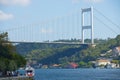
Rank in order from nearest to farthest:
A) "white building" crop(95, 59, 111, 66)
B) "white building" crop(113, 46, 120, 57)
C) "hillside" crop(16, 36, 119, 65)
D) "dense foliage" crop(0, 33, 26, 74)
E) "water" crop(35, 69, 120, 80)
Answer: "dense foliage" crop(0, 33, 26, 74) < "water" crop(35, 69, 120, 80) < "hillside" crop(16, 36, 119, 65) < "white building" crop(95, 59, 111, 66) < "white building" crop(113, 46, 120, 57)

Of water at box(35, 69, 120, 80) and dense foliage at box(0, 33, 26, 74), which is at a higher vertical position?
dense foliage at box(0, 33, 26, 74)

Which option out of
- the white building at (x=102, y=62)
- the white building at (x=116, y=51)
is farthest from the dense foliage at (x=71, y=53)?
the white building at (x=102, y=62)

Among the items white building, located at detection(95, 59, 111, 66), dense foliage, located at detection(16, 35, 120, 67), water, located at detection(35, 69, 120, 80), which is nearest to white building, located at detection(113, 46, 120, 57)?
dense foliage, located at detection(16, 35, 120, 67)

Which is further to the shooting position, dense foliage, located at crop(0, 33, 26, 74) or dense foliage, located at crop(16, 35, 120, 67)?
dense foliage, located at crop(16, 35, 120, 67)

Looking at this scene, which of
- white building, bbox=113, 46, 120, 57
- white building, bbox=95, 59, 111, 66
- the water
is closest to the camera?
the water

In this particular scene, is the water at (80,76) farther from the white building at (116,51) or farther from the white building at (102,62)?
the white building at (116,51)

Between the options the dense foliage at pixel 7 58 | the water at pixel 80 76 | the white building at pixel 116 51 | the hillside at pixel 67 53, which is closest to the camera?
the dense foliage at pixel 7 58

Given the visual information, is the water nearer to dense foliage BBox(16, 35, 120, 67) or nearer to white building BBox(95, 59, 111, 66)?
dense foliage BBox(16, 35, 120, 67)

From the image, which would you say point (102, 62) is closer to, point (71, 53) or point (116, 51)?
→ point (116, 51)
